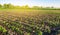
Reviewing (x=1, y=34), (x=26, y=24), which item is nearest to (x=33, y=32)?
(x=26, y=24)

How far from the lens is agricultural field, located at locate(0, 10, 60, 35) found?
74.4 inches

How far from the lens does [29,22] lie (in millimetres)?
1997

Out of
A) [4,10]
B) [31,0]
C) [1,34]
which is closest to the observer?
[1,34]

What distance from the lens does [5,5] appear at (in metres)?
1.97

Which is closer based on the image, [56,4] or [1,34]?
[1,34]

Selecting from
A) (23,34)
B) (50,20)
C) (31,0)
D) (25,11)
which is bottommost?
(23,34)

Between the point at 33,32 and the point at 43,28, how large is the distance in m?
0.16

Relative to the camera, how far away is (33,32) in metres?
1.96

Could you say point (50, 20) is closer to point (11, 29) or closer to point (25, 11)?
point (25, 11)

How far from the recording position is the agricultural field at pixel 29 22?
1889 mm

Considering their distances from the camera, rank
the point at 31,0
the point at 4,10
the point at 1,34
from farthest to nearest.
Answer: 1. the point at 31,0
2. the point at 4,10
3. the point at 1,34

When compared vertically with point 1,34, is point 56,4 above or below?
above

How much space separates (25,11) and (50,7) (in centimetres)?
39

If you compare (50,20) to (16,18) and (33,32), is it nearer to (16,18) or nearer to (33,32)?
(33,32)
